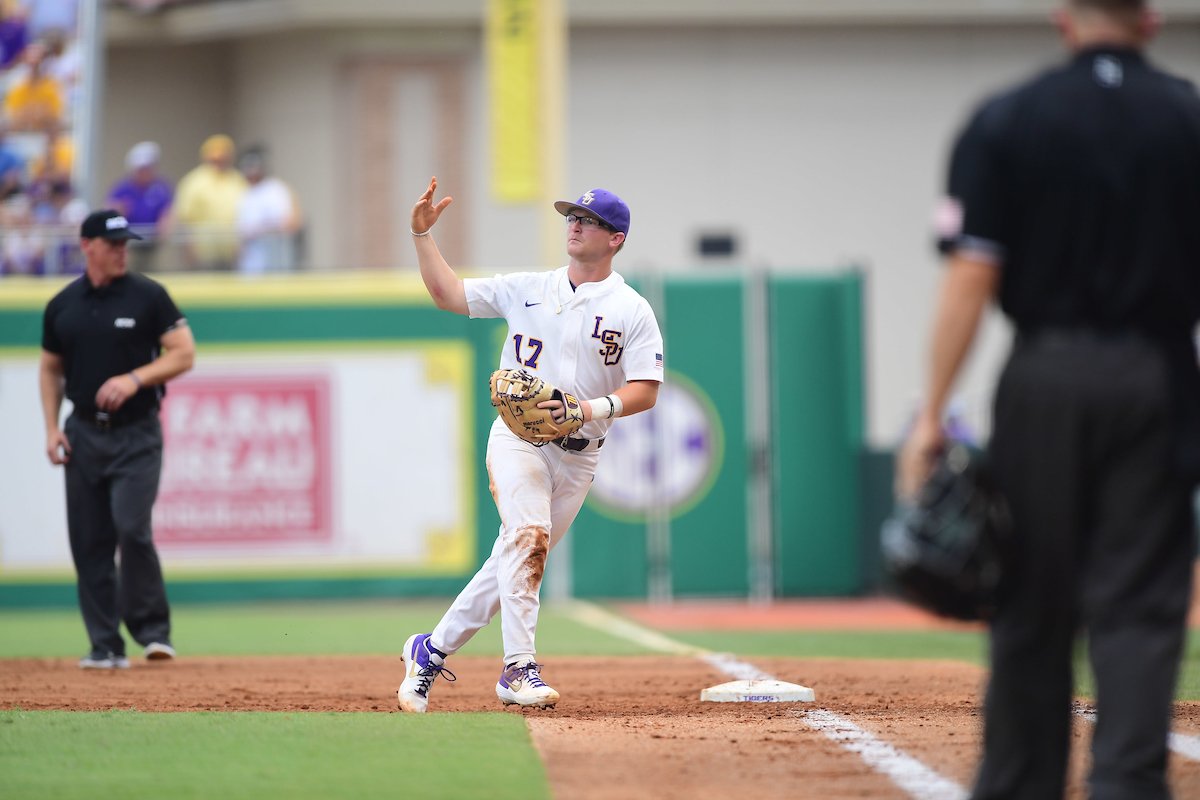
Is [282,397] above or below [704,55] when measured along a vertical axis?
below

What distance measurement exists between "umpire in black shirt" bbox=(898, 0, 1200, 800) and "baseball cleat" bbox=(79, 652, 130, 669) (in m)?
6.42

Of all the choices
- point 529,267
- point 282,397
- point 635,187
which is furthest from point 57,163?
point 635,187

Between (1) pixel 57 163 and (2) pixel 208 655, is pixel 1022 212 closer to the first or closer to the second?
(2) pixel 208 655

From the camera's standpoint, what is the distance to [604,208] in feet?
23.4

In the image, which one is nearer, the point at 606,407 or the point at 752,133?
the point at 606,407

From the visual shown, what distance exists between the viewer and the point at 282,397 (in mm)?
16219

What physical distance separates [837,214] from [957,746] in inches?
721

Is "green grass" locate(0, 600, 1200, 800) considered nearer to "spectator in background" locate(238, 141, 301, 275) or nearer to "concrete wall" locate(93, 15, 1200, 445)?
"spectator in background" locate(238, 141, 301, 275)

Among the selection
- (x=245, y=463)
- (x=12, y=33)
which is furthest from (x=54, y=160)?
(x=245, y=463)

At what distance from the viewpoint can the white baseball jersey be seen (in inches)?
281

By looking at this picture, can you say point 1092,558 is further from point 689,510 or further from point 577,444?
point 689,510

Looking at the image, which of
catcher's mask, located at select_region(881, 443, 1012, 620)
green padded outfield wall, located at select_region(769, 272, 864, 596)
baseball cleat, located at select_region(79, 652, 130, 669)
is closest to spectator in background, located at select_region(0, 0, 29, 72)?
green padded outfield wall, located at select_region(769, 272, 864, 596)

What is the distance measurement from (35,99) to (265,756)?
46.9 ft

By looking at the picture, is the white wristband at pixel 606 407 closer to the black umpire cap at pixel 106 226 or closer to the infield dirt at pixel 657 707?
the infield dirt at pixel 657 707
